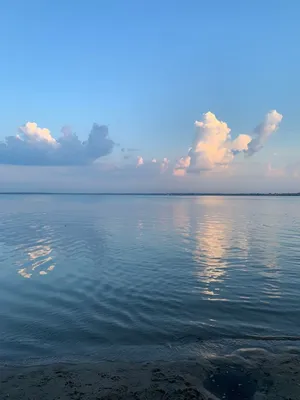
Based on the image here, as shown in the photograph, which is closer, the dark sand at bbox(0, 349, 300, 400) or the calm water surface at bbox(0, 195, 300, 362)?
the dark sand at bbox(0, 349, 300, 400)

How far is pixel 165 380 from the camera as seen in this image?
8.54 meters

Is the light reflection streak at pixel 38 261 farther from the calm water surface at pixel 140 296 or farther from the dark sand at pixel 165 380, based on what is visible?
the dark sand at pixel 165 380

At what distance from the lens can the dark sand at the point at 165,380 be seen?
7.94m

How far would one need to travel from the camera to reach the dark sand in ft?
26.0

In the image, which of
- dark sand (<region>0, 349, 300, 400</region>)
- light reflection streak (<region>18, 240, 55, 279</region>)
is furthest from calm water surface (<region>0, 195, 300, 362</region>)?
dark sand (<region>0, 349, 300, 400</region>)

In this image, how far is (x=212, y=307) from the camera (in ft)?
47.3

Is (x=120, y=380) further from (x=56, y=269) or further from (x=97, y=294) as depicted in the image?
(x=56, y=269)

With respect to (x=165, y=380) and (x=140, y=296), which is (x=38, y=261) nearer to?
(x=140, y=296)

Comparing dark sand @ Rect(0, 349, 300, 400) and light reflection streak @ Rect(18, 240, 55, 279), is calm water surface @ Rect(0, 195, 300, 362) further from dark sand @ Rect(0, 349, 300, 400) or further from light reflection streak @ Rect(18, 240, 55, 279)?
dark sand @ Rect(0, 349, 300, 400)

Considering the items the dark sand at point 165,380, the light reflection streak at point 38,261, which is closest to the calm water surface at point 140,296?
the light reflection streak at point 38,261

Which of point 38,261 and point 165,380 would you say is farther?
point 38,261

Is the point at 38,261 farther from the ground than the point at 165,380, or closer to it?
closer to it

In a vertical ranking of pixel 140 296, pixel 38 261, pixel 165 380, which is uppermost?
pixel 165 380

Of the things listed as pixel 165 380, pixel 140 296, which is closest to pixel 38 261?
pixel 140 296
